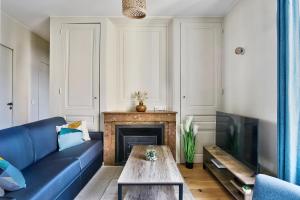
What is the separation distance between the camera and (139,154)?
8.38ft

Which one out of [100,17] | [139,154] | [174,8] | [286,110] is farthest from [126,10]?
[286,110]

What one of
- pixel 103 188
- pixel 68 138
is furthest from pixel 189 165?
pixel 68 138

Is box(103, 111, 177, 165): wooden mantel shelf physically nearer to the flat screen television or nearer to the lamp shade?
the flat screen television

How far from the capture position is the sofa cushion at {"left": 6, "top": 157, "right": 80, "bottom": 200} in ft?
4.93

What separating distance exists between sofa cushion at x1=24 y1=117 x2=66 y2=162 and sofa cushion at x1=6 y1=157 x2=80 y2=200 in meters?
0.14

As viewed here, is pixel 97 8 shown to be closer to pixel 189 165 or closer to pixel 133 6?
pixel 133 6

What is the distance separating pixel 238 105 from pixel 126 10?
6.72ft

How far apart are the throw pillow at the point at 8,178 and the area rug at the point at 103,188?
89 centimetres

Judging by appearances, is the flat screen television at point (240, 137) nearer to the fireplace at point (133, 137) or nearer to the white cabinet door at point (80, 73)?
the fireplace at point (133, 137)

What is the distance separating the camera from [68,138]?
112 inches

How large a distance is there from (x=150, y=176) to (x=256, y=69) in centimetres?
180

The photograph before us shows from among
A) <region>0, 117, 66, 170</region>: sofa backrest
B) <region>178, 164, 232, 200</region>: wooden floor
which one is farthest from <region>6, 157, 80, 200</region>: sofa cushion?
<region>178, 164, 232, 200</region>: wooden floor

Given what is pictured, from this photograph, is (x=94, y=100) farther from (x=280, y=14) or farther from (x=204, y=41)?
(x=280, y=14)

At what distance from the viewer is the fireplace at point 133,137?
344 cm
